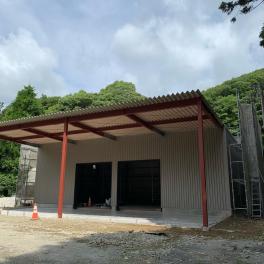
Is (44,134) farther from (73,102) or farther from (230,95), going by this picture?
(230,95)

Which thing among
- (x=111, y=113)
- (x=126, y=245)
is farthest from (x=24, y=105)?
(x=126, y=245)

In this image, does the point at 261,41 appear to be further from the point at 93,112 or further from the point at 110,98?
the point at 110,98

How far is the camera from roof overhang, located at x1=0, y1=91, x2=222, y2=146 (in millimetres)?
9664

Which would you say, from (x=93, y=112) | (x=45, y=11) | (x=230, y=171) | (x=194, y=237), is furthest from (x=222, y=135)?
(x=45, y=11)

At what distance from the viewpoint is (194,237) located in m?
7.09

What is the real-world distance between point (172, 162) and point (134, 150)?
6.73 ft

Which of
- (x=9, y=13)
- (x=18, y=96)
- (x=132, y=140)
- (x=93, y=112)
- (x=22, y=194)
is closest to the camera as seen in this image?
(x=9, y=13)

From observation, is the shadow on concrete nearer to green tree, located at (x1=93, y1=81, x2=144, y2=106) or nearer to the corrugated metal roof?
the corrugated metal roof

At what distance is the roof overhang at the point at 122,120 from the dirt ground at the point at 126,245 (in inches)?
154

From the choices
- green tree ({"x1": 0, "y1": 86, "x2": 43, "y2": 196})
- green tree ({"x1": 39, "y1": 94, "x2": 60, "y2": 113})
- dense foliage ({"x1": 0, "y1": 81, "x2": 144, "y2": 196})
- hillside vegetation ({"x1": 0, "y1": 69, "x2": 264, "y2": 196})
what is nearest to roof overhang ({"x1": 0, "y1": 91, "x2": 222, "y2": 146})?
dense foliage ({"x1": 0, "y1": 81, "x2": 144, "y2": 196})

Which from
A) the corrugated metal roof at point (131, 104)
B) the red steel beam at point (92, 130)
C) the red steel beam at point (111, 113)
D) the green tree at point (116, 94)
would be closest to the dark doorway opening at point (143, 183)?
the red steel beam at point (92, 130)

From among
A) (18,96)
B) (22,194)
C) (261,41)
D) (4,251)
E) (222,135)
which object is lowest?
(4,251)

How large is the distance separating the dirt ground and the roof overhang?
12.8ft

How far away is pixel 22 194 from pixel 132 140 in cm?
744
